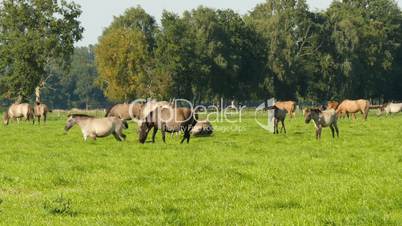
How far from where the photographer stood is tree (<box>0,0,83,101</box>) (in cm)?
7356

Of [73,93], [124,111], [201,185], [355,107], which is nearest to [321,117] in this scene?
[124,111]

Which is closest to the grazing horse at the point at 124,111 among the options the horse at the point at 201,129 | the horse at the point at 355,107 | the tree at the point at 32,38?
the horse at the point at 201,129

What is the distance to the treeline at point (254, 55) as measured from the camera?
87.2 m

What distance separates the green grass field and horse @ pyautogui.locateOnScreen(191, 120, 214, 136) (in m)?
8.23

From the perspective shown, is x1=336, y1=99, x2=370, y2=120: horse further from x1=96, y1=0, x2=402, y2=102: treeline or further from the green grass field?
x1=96, y1=0, x2=402, y2=102: treeline

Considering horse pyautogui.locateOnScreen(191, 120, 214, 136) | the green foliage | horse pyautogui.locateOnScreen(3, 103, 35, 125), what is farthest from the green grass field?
the green foliage

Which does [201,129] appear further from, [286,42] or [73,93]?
[73,93]

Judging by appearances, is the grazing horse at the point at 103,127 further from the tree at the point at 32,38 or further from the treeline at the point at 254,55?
the treeline at the point at 254,55

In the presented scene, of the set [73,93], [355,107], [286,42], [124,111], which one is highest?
[286,42]

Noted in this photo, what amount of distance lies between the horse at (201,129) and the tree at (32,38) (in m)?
44.8

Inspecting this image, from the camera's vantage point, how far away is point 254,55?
9219 cm

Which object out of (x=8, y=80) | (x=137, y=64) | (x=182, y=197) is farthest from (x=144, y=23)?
(x=182, y=197)

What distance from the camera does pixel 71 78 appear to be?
7416 inches

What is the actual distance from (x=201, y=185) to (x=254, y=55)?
7912 centimetres
